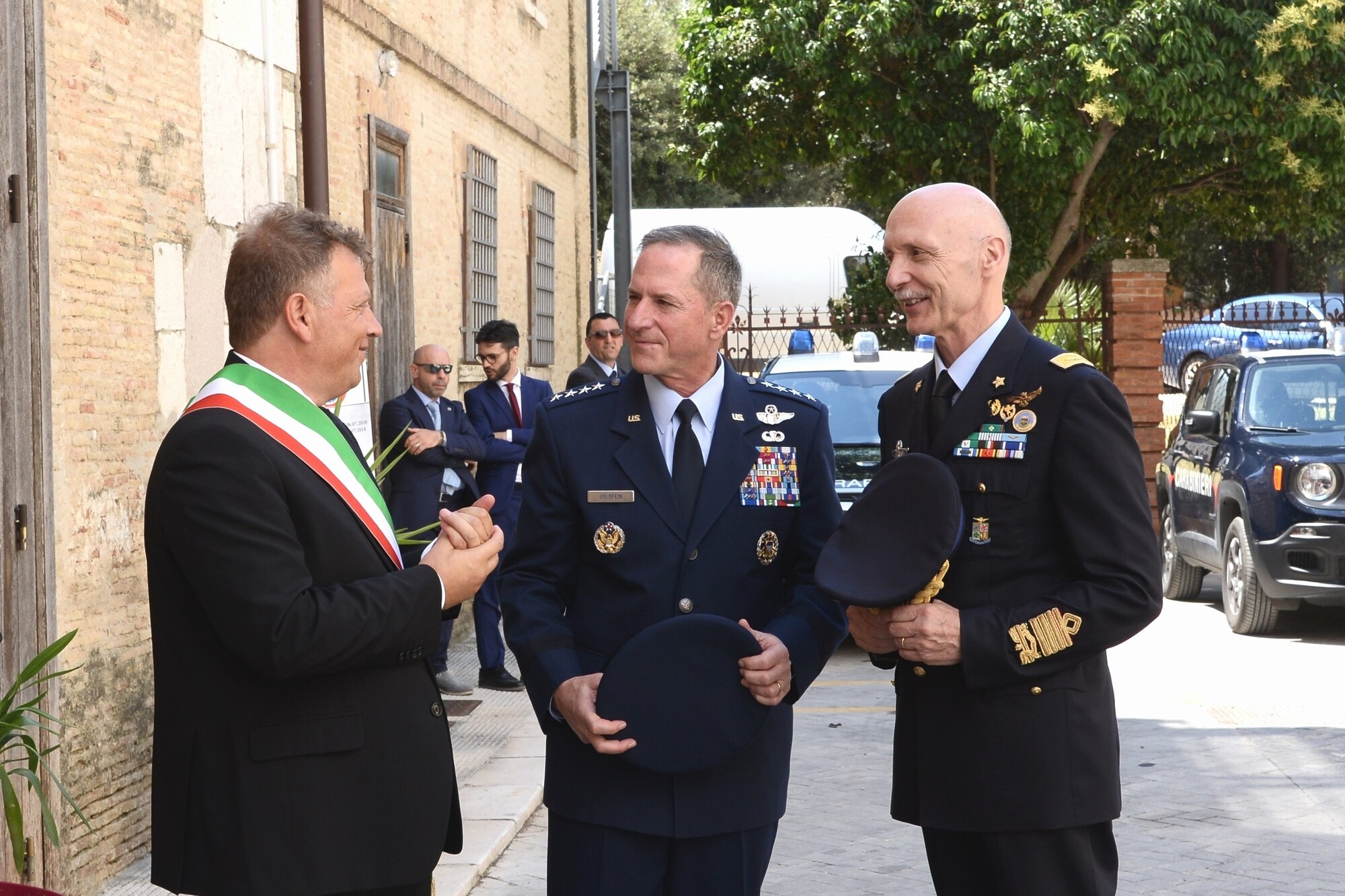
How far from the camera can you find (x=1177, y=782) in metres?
7.46

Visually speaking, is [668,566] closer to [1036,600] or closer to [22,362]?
[1036,600]

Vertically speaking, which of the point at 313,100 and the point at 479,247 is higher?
the point at 313,100

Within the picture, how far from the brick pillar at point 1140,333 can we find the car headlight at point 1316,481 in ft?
20.0

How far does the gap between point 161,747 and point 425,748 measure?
48 cm

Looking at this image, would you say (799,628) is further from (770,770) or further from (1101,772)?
(1101,772)

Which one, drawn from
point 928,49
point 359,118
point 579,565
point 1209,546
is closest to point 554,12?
point 928,49

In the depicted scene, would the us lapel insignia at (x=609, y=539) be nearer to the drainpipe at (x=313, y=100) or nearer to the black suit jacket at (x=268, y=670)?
the black suit jacket at (x=268, y=670)

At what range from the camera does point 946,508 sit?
2939 millimetres

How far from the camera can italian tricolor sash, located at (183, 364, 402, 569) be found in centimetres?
281

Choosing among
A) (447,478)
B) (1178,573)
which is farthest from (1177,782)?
(1178,573)

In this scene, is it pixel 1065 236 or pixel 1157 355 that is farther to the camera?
pixel 1065 236

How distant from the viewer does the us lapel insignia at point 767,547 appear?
3.39 meters

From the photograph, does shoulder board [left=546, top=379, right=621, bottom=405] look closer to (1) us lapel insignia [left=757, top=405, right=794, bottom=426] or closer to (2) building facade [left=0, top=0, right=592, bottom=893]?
(1) us lapel insignia [left=757, top=405, right=794, bottom=426]

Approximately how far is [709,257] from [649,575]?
705 mm
